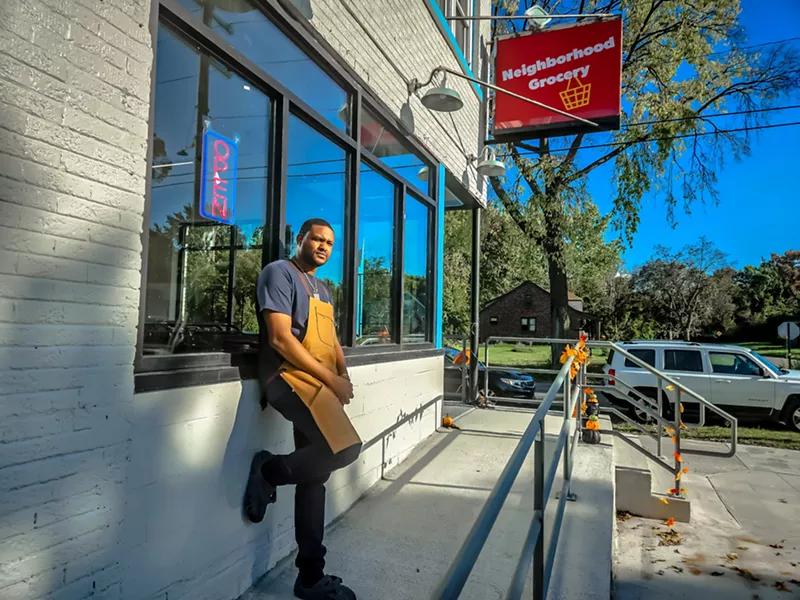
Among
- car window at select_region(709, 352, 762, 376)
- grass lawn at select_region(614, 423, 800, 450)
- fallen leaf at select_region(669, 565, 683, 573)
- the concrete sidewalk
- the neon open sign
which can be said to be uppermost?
the neon open sign

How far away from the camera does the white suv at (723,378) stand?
10656 mm

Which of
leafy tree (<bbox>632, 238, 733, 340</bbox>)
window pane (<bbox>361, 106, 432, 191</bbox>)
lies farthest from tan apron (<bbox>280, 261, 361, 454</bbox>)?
leafy tree (<bbox>632, 238, 733, 340</bbox>)

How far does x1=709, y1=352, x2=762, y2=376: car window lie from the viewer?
35.9ft

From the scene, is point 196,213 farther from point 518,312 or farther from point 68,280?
point 518,312

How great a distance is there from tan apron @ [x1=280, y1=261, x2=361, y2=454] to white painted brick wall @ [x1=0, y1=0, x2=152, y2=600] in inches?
28.4

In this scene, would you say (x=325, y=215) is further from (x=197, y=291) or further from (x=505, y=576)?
(x=505, y=576)

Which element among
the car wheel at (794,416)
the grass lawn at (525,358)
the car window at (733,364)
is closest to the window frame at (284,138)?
the car window at (733,364)

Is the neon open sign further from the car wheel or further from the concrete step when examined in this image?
the car wheel

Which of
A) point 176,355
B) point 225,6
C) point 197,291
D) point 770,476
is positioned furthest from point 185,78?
point 770,476

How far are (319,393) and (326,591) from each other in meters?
0.91

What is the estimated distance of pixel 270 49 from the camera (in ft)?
10.5

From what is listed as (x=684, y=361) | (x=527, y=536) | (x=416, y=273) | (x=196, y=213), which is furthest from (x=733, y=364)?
(x=196, y=213)

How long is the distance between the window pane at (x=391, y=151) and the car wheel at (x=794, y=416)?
29.5 ft

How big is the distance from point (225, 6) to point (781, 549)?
20.6 feet
